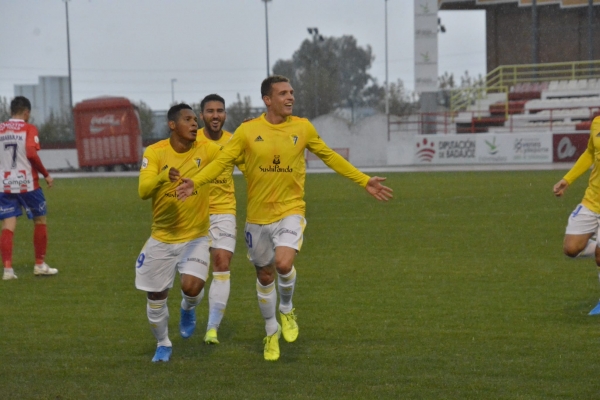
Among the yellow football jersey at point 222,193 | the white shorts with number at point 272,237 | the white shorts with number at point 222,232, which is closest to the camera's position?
the white shorts with number at point 272,237

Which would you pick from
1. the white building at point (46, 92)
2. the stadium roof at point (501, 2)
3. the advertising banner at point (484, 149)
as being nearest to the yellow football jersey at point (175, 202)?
the advertising banner at point (484, 149)

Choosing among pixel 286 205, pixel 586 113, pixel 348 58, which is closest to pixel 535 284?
pixel 286 205

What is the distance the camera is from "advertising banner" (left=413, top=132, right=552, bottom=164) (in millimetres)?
39344

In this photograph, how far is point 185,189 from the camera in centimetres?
659

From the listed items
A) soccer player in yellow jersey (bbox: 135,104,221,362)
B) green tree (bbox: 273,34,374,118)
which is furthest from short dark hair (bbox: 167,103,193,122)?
green tree (bbox: 273,34,374,118)

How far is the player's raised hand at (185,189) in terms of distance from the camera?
6.57 metres

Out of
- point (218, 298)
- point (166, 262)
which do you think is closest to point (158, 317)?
point (166, 262)

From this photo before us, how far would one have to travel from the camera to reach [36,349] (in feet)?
24.3

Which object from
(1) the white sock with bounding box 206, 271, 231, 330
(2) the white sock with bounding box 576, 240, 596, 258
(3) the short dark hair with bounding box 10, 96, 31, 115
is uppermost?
(3) the short dark hair with bounding box 10, 96, 31, 115

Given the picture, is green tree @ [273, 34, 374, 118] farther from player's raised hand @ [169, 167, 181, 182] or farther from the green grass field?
player's raised hand @ [169, 167, 181, 182]

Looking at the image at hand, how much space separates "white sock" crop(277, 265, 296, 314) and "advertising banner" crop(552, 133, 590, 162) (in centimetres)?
3280

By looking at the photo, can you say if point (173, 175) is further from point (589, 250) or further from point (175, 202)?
point (589, 250)

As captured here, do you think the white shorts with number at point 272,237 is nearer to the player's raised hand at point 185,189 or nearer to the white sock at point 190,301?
the white sock at point 190,301

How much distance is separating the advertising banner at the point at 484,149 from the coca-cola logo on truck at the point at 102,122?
1497 cm
